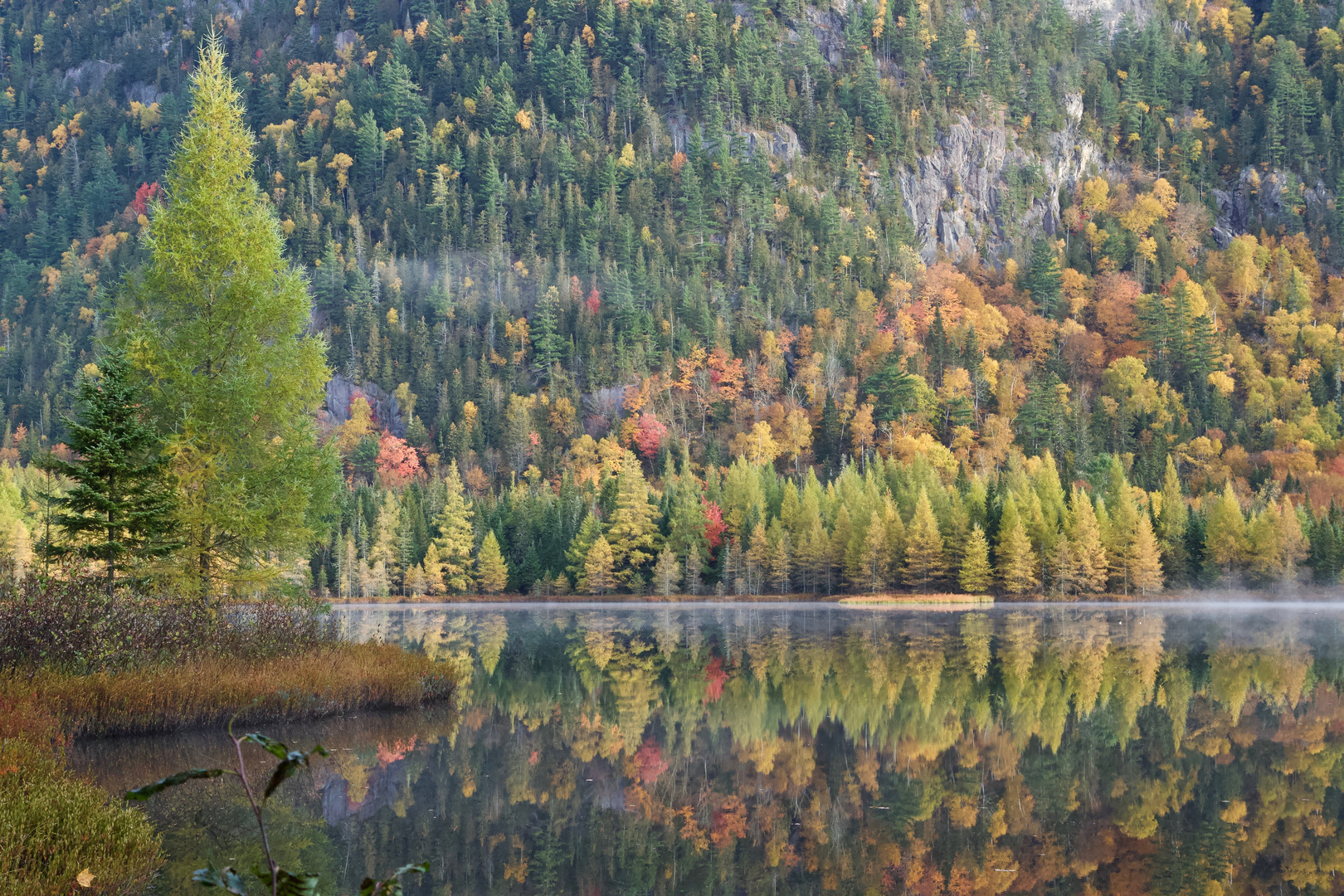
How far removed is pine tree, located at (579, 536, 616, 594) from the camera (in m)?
98.7

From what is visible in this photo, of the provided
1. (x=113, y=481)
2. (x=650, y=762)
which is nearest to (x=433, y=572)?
(x=113, y=481)

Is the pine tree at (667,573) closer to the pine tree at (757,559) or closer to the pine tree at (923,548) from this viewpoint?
the pine tree at (757,559)

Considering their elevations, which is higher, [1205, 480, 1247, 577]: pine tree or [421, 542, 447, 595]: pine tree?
[1205, 480, 1247, 577]: pine tree

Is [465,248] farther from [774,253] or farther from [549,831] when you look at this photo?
[549,831]

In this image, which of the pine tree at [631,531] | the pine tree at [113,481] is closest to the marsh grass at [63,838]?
the pine tree at [113,481]

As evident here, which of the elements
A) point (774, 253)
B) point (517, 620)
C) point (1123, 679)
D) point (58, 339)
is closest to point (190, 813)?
point (1123, 679)

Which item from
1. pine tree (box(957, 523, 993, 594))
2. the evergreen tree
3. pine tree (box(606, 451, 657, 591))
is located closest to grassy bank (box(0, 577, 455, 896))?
pine tree (box(957, 523, 993, 594))

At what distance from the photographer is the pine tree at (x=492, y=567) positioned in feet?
343

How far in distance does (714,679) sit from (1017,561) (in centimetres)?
5900

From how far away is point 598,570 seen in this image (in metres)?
98.9

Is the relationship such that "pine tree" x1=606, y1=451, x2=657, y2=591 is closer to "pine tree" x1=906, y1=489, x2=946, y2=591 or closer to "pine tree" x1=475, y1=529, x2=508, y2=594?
"pine tree" x1=475, y1=529, x2=508, y2=594

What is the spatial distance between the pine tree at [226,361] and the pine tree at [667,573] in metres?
68.4

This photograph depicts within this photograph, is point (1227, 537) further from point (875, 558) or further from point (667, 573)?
point (667, 573)

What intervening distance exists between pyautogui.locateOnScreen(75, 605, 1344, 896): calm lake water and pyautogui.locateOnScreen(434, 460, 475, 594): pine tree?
73295mm
